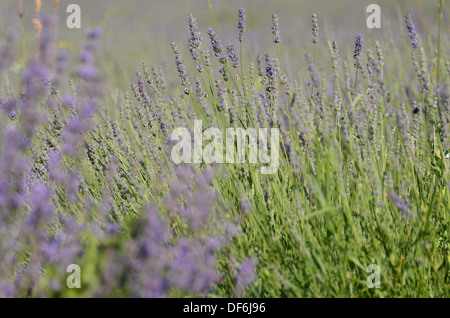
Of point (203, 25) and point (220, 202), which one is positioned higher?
point (203, 25)

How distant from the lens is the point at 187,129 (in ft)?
5.98

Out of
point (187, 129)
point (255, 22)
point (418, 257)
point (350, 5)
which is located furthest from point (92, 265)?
point (350, 5)

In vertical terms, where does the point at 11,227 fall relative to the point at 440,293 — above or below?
above

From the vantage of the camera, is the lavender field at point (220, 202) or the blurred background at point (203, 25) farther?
the blurred background at point (203, 25)

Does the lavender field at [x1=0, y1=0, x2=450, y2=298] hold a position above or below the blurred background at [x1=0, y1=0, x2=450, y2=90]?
below

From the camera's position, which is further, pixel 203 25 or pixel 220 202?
pixel 203 25

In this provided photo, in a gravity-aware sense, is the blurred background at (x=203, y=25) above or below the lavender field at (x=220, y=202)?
above

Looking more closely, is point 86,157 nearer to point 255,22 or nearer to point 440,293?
point 440,293

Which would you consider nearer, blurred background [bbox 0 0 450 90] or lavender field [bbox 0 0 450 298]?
lavender field [bbox 0 0 450 298]
